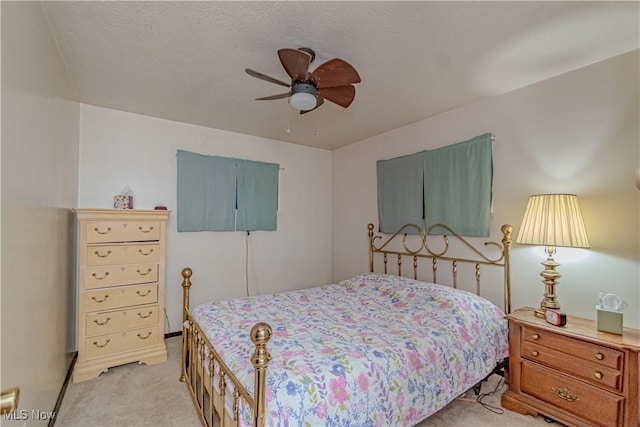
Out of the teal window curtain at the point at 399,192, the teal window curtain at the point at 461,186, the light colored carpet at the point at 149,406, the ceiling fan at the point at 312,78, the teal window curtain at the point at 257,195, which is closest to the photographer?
the ceiling fan at the point at 312,78

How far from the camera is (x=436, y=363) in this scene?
188 centimetres

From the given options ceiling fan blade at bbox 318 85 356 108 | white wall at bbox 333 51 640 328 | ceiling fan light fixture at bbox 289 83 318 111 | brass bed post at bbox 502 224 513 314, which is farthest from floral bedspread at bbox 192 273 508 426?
ceiling fan blade at bbox 318 85 356 108

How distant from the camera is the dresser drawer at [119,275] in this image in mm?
2616

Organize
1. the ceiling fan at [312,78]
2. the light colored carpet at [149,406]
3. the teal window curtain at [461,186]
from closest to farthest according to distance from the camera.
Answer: the ceiling fan at [312,78] → the light colored carpet at [149,406] → the teal window curtain at [461,186]

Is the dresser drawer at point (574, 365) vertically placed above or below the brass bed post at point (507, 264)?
below

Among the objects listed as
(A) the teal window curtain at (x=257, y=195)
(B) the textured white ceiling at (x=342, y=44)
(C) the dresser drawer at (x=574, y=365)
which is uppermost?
(B) the textured white ceiling at (x=342, y=44)

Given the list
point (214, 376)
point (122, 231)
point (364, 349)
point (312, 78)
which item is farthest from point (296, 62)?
point (122, 231)

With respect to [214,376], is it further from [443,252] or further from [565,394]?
[443,252]

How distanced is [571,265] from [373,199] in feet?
7.20

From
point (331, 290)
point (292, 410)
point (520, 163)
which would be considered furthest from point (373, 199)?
point (292, 410)

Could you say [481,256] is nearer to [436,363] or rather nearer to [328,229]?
[436,363]

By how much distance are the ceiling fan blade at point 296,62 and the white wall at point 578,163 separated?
6.33ft

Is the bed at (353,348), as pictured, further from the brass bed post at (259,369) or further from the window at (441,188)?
the window at (441,188)

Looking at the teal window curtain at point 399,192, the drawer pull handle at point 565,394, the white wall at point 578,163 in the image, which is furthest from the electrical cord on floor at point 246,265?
the drawer pull handle at point 565,394
